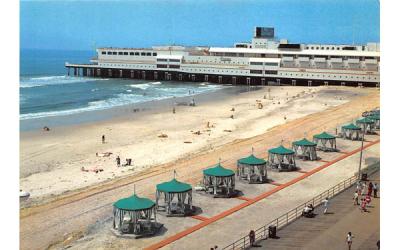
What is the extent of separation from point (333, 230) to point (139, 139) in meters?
25.9

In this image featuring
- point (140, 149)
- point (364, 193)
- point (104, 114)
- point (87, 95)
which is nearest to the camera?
point (364, 193)

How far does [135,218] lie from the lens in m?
17.0

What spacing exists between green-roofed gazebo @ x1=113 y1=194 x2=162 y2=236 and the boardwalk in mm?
4247

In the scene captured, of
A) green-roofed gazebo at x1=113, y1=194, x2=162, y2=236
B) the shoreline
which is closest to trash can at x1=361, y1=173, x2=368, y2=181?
green-roofed gazebo at x1=113, y1=194, x2=162, y2=236

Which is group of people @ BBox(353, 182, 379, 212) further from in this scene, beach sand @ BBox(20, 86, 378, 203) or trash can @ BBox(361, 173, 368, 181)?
beach sand @ BBox(20, 86, 378, 203)

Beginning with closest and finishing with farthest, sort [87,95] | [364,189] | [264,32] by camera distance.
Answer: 1. [364,189]
2. [87,95]
3. [264,32]

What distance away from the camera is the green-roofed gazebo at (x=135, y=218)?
16.8 meters

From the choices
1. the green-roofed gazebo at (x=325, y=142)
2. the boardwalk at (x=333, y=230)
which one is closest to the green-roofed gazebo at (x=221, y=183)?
the boardwalk at (x=333, y=230)

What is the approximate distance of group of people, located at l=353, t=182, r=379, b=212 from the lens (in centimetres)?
1783

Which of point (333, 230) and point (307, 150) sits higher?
point (307, 150)

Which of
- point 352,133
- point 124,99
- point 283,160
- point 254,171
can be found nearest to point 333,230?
point 254,171

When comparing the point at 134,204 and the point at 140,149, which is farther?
the point at 140,149

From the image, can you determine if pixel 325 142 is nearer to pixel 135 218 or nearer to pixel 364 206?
pixel 364 206
